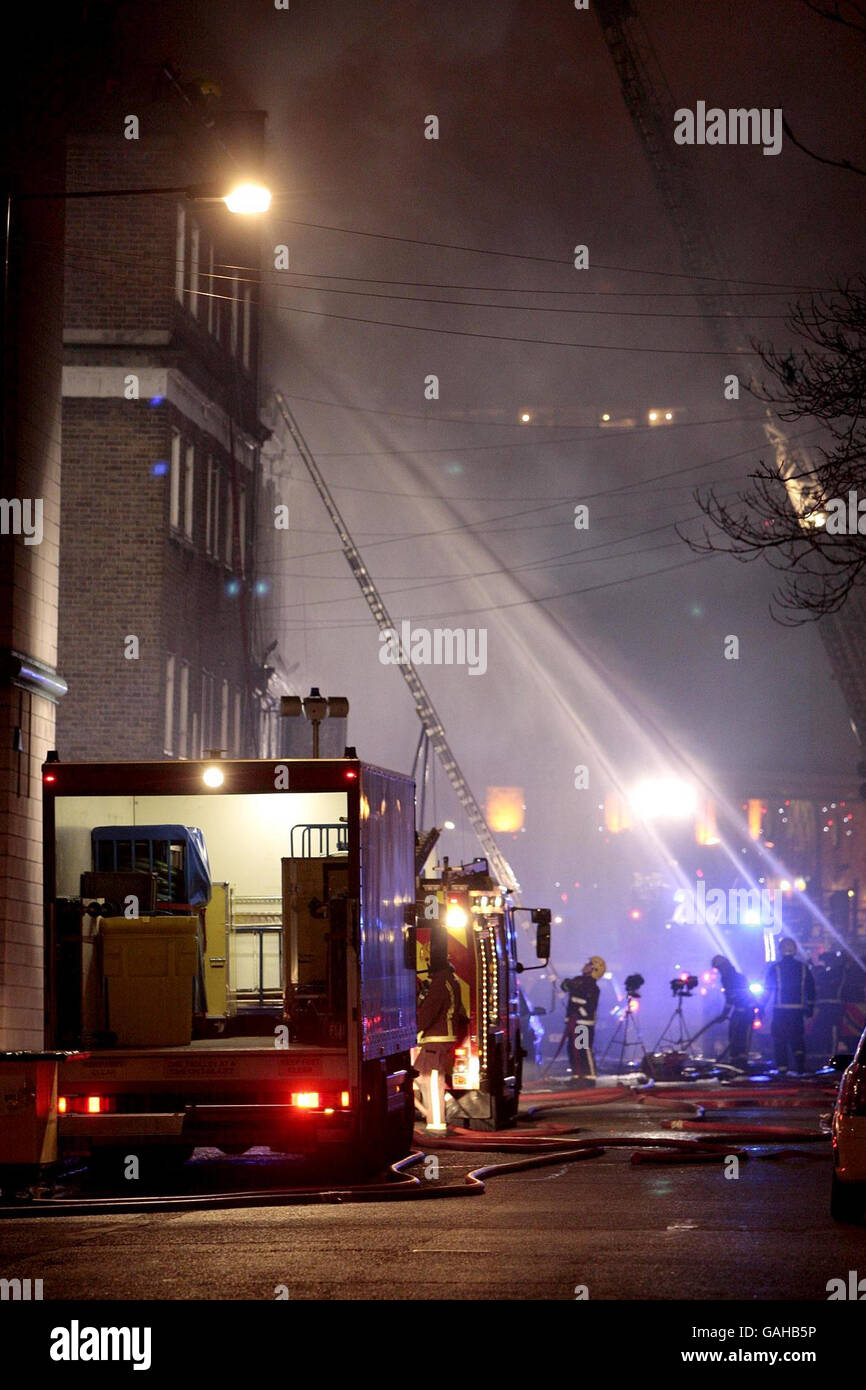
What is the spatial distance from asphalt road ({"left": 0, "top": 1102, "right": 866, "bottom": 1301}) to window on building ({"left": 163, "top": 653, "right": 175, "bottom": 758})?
14.5 m

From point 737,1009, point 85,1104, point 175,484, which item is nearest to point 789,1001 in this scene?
point 737,1009

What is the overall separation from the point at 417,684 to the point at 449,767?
3.33 meters

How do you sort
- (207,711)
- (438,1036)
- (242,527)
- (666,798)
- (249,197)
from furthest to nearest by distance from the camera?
(666,798), (242,527), (207,711), (438,1036), (249,197)

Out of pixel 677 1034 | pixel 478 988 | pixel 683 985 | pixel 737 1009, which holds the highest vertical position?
pixel 478 988

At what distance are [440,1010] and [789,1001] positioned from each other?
832cm

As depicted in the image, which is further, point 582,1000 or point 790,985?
point 582,1000

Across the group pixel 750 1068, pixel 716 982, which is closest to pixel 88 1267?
pixel 750 1068

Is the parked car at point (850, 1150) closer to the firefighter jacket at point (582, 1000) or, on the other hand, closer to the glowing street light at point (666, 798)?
the firefighter jacket at point (582, 1000)

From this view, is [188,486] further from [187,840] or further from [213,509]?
[187,840]

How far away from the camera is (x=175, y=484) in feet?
90.8

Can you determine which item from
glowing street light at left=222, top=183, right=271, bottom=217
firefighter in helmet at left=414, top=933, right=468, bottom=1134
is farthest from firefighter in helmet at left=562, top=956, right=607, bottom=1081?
glowing street light at left=222, top=183, right=271, bottom=217

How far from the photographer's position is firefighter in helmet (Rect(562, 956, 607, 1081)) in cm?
2551

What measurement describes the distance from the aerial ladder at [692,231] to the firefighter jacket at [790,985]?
824 inches

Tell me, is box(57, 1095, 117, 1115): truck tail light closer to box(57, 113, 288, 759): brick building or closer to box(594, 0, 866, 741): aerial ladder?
box(57, 113, 288, 759): brick building
